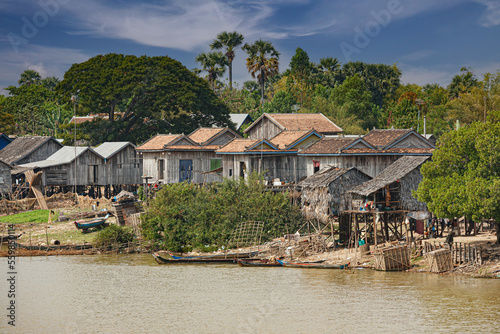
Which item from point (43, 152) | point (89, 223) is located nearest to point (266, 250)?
point (89, 223)

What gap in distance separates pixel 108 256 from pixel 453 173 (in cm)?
1847

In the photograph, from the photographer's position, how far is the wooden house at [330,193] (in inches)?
1299

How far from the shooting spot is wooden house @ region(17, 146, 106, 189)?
51906mm

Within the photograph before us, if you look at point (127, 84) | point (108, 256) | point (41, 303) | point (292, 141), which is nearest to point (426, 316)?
point (41, 303)

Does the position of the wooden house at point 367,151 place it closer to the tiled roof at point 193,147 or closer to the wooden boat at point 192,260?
the tiled roof at point 193,147

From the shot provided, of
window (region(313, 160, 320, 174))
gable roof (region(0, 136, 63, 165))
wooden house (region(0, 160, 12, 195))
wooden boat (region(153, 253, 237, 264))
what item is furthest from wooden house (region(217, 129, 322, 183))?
gable roof (region(0, 136, 63, 165))

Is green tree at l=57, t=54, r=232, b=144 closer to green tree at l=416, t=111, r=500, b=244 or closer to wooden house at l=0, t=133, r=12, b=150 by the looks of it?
wooden house at l=0, t=133, r=12, b=150

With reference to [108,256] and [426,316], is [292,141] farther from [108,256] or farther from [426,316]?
[426,316]

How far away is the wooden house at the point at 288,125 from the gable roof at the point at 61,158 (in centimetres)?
1373

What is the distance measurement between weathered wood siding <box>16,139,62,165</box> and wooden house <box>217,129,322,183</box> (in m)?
21.7

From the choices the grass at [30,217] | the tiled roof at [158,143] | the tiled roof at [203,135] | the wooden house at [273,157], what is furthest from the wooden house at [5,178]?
the wooden house at [273,157]

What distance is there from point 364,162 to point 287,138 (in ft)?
23.5

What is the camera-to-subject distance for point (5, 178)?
1969 inches

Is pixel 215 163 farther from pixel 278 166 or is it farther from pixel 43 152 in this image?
pixel 43 152
